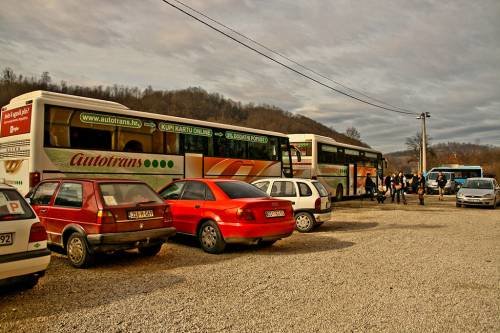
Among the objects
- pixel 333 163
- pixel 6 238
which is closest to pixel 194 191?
pixel 6 238

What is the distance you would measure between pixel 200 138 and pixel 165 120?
167cm

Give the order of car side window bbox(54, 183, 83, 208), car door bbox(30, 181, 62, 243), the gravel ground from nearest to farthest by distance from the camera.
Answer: the gravel ground < car side window bbox(54, 183, 83, 208) < car door bbox(30, 181, 62, 243)

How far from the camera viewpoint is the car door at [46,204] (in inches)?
300

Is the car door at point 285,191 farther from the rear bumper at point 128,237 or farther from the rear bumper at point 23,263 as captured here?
the rear bumper at point 23,263

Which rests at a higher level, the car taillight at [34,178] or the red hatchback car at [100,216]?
the car taillight at [34,178]

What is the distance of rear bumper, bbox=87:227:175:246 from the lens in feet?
22.2

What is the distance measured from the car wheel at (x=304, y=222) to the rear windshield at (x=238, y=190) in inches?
122

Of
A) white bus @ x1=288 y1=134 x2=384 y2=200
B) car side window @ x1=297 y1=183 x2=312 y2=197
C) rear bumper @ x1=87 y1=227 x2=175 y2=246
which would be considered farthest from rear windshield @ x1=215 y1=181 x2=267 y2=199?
white bus @ x1=288 y1=134 x2=384 y2=200

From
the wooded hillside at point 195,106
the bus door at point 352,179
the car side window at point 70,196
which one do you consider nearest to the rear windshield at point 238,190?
the car side window at point 70,196

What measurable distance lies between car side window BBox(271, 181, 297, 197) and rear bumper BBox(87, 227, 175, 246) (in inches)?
204

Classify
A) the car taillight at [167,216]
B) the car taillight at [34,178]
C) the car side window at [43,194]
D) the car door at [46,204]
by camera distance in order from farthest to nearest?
the car taillight at [34,178] → the car side window at [43,194] → the car taillight at [167,216] → the car door at [46,204]

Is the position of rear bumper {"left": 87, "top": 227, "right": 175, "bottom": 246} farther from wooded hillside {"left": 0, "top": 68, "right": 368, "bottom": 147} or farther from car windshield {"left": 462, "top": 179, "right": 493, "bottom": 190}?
wooded hillside {"left": 0, "top": 68, "right": 368, "bottom": 147}

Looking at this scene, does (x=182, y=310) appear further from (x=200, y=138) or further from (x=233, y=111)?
(x=233, y=111)

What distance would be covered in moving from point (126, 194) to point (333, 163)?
18598mm
